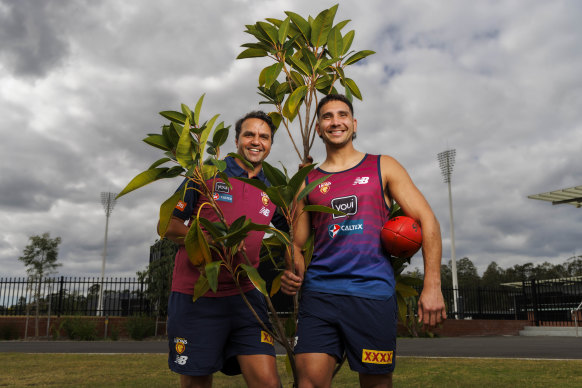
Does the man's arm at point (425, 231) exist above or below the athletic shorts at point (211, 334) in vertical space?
above

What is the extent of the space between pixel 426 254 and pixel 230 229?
111cm

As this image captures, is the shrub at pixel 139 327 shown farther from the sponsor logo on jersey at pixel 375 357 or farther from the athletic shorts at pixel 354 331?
the sponsor logo on jersey at pixel 375 357

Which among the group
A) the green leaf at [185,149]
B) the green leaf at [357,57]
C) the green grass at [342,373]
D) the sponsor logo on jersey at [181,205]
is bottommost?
the green grass at [342,373]

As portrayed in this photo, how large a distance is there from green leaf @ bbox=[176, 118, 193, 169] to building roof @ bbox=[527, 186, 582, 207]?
2319cm

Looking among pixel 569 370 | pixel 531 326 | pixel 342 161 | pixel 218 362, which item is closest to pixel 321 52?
pixel 342 161

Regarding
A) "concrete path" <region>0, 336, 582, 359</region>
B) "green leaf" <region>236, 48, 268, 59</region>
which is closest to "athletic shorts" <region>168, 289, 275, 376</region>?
"green leaf" <region>236, 48, 268, 59</region>

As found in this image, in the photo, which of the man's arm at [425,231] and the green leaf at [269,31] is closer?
the man's arm at [425,231]

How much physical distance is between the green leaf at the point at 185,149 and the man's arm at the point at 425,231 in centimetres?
116

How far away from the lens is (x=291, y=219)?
106 inches

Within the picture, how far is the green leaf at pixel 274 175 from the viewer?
253 cm

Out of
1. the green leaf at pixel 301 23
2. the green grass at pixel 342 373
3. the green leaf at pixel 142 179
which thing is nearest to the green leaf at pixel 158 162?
the green leaf at pixel 142 179

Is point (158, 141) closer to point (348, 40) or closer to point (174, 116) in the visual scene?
point (174, 116)

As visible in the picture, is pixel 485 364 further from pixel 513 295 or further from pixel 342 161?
pixel 513 295

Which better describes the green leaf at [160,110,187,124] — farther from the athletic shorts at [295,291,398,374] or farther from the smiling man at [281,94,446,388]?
the athletic shorts at [295,291,398,374]
